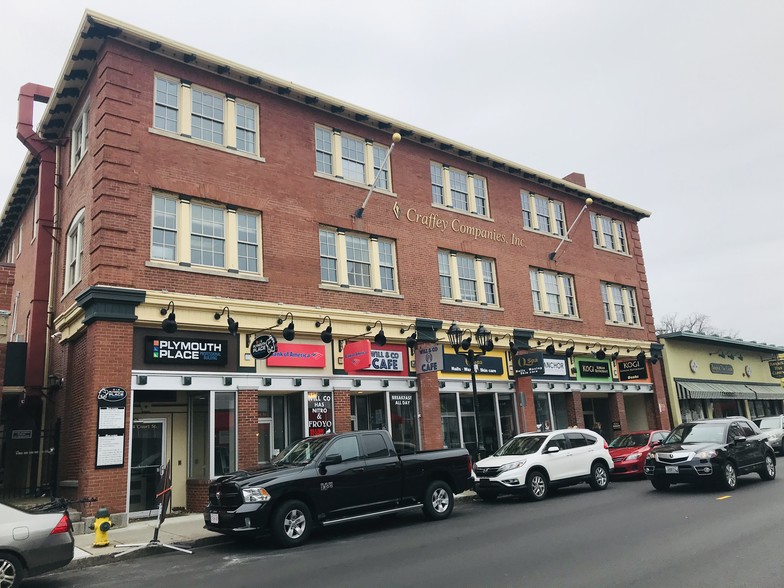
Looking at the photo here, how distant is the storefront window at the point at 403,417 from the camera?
1894 cm

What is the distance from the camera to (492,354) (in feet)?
72.8

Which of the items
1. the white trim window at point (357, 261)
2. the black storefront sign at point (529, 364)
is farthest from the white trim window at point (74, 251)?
the black storefront sign at point (529, 364)

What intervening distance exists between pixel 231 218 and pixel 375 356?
19.0 ft

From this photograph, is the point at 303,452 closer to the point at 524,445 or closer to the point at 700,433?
the point at 524,445

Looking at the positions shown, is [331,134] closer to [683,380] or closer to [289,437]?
[289,437]

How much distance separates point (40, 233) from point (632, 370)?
75.1 ft

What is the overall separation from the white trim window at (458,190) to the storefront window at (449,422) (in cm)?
697

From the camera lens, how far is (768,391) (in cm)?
3778

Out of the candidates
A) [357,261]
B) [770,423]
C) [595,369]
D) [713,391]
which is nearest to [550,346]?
[595,369]

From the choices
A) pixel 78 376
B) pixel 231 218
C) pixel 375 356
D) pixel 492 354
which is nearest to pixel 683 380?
pixel 492 354

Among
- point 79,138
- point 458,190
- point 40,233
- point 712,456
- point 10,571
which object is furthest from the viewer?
point 458,190

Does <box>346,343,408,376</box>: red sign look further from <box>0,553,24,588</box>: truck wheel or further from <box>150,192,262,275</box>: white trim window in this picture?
<box>0,553,24,588</box>: truck wheel

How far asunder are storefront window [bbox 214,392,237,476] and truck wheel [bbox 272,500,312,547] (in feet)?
16.9

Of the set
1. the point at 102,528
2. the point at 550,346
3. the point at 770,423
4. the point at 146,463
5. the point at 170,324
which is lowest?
the point at 102,528
